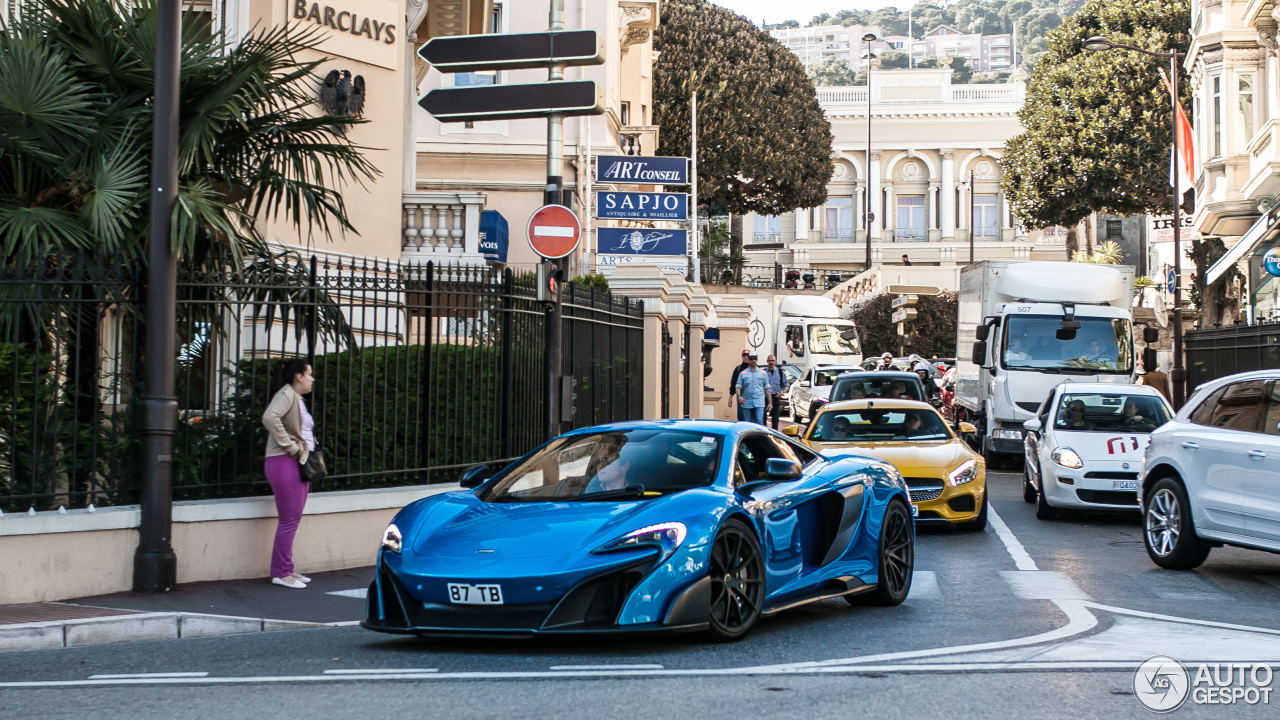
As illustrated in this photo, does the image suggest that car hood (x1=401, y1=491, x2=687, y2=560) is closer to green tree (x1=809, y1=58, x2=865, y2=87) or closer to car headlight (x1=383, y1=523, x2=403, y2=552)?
car headlight (x1=383, y1=523, x2=403, y2=552)

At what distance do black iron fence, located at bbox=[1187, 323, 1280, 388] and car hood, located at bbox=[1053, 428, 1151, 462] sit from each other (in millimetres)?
3304

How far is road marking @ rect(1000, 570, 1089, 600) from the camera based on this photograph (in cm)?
979

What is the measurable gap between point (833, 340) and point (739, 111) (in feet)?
54.5

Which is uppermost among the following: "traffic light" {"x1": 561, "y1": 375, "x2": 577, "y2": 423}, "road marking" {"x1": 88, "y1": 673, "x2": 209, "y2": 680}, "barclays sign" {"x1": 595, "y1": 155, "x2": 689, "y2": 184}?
"barclays sign" {"x1": 595, "y1": 155, "x2": 689, "y2": 184}

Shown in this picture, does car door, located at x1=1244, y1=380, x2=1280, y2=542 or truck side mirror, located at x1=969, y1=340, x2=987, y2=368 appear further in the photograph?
truck side mirror, located at x1=969, y1=340, x2=987, y2=368

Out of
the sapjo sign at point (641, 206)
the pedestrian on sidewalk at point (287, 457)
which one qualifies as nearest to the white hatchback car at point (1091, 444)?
the sapjo sign at point (641, 206)

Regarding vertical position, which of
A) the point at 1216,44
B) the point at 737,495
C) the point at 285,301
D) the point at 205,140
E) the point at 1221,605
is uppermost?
the point at 1216,44

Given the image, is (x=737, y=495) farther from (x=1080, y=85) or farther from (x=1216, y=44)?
(x=1080, y=85)

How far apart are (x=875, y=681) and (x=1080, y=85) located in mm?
48558

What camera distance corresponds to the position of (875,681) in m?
6.54

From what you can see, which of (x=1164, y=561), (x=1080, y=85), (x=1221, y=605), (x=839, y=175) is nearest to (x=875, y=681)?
(x=1221, y=605)

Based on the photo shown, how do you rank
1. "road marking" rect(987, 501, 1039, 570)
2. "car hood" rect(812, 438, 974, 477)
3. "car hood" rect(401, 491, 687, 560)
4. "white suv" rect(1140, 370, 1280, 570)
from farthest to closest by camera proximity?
"car hood" rect(812, 438, 974, 477) → "road marking" rect(987, 501, 1039, 570) → "white suv" rect(1140, 370, 1280, 570) → "car hood" rect(401, 491, 687, 560)

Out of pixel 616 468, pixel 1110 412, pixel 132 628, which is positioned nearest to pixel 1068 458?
pixel 1110 412

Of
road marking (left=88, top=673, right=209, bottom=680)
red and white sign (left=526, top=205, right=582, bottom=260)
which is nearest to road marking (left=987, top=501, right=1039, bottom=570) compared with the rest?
red and white sign (left=526, top=205, right=582, bottom=260)
